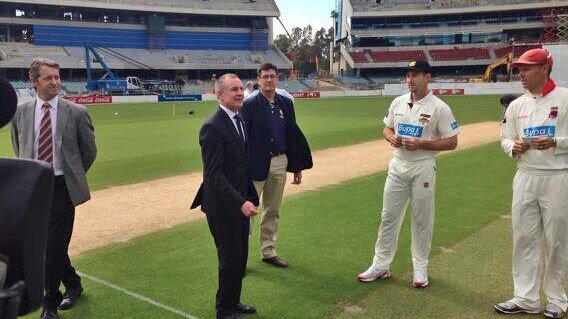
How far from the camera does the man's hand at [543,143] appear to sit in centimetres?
418

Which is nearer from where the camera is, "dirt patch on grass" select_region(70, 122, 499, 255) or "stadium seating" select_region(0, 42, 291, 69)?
"dirt patch on grass" select_region(70, 122, 499, 255)

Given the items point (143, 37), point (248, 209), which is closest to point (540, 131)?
point (248, 209)

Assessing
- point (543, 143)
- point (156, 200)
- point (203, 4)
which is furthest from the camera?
point (203, 4)

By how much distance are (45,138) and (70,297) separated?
1566 millimetres

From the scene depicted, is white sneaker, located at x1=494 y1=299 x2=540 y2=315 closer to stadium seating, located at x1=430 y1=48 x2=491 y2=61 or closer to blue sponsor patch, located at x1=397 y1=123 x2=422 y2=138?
blue sponsor patch, located at x1=397 y1=123 x2=422 y2=138

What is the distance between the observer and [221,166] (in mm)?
4160

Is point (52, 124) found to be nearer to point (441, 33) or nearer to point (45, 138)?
point (45, 138)

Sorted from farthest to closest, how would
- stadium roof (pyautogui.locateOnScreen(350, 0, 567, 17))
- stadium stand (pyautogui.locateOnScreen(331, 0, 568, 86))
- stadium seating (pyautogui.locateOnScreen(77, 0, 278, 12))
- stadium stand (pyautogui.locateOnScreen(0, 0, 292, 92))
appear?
1. stadium roof (pyautogui.locateOnScreen(350, 0, 567, 17))
2. stadium stand (pyautogui.locateOnScreen(331, 0, 568, 86))
3. stadium seating (pyautogui.locateOnScreen(77, 0, 278, 12))
4. stadium stand (pyautogui.locateOnScreen(0, 0, 292, 92))

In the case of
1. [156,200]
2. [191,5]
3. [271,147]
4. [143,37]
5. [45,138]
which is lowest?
[156,200]

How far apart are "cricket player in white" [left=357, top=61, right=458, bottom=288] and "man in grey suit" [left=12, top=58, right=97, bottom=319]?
2.99 m

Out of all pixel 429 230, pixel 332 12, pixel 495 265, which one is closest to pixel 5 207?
pixel 429 230

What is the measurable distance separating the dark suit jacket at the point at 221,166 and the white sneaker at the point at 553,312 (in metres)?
2.87

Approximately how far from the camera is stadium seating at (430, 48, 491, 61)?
7838 cm

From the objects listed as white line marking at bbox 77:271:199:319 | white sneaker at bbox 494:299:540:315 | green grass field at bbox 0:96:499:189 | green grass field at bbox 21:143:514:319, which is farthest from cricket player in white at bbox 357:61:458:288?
green grass field at bbox 0:96:499:189
